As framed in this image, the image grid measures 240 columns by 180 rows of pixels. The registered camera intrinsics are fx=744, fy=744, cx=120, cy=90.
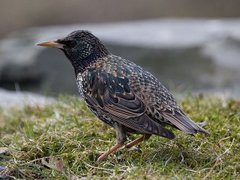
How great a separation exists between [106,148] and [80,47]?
3.58ft

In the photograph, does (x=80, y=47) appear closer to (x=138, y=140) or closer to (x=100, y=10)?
(x=138, y=140)

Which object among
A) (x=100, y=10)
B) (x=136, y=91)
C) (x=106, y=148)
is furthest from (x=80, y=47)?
(x=100, y=10)

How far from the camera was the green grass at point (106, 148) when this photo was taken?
6.20 meters

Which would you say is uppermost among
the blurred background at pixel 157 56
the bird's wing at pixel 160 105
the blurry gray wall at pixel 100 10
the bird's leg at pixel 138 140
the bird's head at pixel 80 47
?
the bird's head at pixel 80 47

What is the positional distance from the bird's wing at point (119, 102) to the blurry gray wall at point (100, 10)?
15010 millimetres

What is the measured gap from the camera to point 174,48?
12.7 m

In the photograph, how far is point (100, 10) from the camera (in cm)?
2269

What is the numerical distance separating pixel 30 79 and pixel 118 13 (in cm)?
1060

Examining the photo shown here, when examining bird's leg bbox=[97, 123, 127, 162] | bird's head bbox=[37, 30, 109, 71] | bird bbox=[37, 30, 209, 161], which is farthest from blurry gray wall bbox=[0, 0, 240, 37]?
bird's leg bbox=[97, 123, 127, 162]

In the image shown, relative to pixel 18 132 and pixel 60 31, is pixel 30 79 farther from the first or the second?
pixel 18 132

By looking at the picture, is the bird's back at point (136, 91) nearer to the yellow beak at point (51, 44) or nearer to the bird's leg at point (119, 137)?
the bird's leg at point (119, 137)

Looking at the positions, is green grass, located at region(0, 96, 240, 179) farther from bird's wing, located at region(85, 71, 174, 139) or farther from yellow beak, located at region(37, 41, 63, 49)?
yellow beak, located at region(37, 41, 63, 49)

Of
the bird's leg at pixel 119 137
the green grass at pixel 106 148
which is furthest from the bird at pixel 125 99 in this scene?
the green grass at pixel 106 148

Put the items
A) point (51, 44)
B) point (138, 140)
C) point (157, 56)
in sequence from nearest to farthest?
point (138, 140), point (51, 44), point (157, 56)
